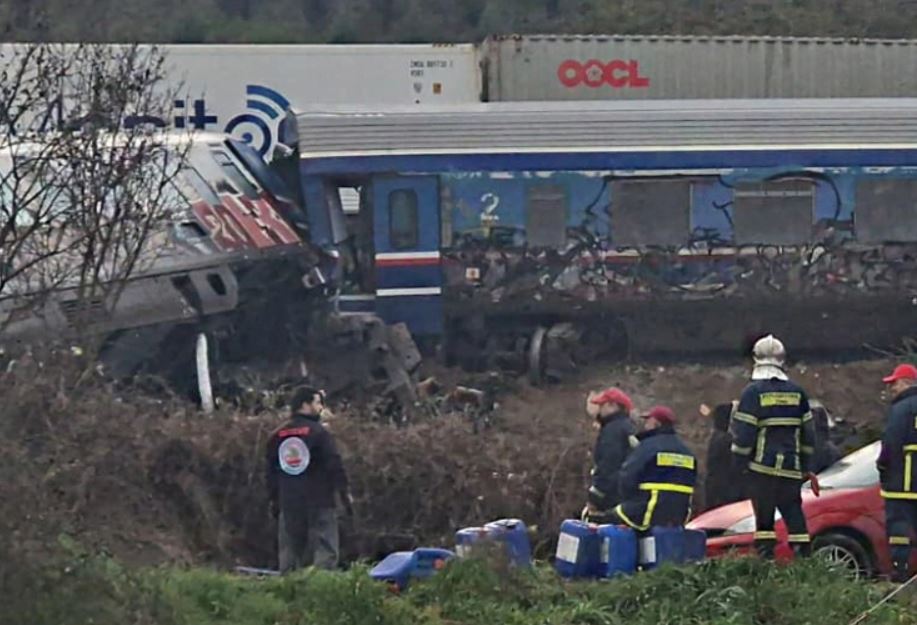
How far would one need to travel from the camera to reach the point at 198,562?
12.2 meters

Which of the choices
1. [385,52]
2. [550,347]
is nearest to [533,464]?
[550,347]

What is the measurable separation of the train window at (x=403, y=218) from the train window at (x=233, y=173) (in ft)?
5.44

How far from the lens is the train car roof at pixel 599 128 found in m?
20.1

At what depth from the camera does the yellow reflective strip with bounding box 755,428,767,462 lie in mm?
10094

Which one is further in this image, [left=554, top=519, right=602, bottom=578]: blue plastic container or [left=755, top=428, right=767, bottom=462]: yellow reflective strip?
[left=755, top=428, right=767, bottom=462]: yellow reflective strip

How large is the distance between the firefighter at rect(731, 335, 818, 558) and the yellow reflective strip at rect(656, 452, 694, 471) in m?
0.70

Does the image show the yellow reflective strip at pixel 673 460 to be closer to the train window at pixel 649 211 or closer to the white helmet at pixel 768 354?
the white helmet at pixel 768 354

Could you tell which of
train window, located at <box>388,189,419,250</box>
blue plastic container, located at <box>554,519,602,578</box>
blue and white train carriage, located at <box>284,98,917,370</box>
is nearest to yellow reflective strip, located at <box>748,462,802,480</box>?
blue plastic container, located at <box>554,519,602,578</box>

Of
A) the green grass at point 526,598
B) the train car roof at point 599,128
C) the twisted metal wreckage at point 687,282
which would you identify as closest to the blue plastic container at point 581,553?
the green grass at point 526,598

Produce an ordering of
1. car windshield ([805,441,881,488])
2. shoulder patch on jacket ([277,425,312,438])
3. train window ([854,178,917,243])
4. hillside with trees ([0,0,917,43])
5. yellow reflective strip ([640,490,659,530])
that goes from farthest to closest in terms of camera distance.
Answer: hillside with trees ([0,0,917,43]) < train window ([854,178,917,243]) < car windshield ([805,441,881,488]) < shoulder patch on jacket ([277,425,312,438]) < yellow reflective strip ([640,490,659,530])

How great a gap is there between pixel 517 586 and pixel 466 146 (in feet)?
39.1

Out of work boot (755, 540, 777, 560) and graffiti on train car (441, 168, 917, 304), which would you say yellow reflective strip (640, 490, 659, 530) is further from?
graffiti on train car (441, 168, 917, 304)

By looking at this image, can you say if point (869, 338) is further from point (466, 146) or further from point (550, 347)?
point (466, 146)

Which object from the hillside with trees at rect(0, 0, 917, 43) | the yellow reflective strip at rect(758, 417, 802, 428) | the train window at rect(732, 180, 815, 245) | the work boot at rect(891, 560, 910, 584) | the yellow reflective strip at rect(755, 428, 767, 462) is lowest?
the work boot at rect(891, 560, 910, 584)
